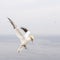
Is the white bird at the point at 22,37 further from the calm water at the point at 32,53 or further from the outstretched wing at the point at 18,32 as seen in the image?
the calm water at the point at 32,53

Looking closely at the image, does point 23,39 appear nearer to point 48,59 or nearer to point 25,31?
point 25,31

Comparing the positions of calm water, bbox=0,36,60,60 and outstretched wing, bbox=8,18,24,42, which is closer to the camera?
outstretched wing, bbox=8,18,24,42

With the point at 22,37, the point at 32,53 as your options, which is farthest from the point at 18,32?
the point at 32,53

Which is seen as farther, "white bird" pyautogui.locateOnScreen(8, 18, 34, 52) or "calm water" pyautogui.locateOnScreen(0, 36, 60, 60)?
"calm water" pyautogui.locateOnScreen(0, 36, 60, 60)

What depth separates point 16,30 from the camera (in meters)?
3.27

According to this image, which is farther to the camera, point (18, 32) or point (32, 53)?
point (32, 53)

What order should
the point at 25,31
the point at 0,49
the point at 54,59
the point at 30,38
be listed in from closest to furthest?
the point at 30,38 < the point at 25,31 < the point at 54,59 < the point at 0,49

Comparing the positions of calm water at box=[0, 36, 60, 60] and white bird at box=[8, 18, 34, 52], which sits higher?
white bird at box=[8, 18, 34, 52]

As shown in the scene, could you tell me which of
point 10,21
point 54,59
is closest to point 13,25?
point 10,21

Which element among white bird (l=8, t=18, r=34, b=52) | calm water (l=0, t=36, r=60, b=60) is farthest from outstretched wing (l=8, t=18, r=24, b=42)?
calm water (l=0, t=36, r=60, b=60)

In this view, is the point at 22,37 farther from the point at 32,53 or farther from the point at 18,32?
the point at 32,53

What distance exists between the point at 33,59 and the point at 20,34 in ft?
202

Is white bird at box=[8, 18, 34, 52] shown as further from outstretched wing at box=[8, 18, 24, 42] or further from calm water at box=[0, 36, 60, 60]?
calm water at box=[0, 36, 60, 60]

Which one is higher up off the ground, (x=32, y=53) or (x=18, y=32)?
(x=18, y=32)
